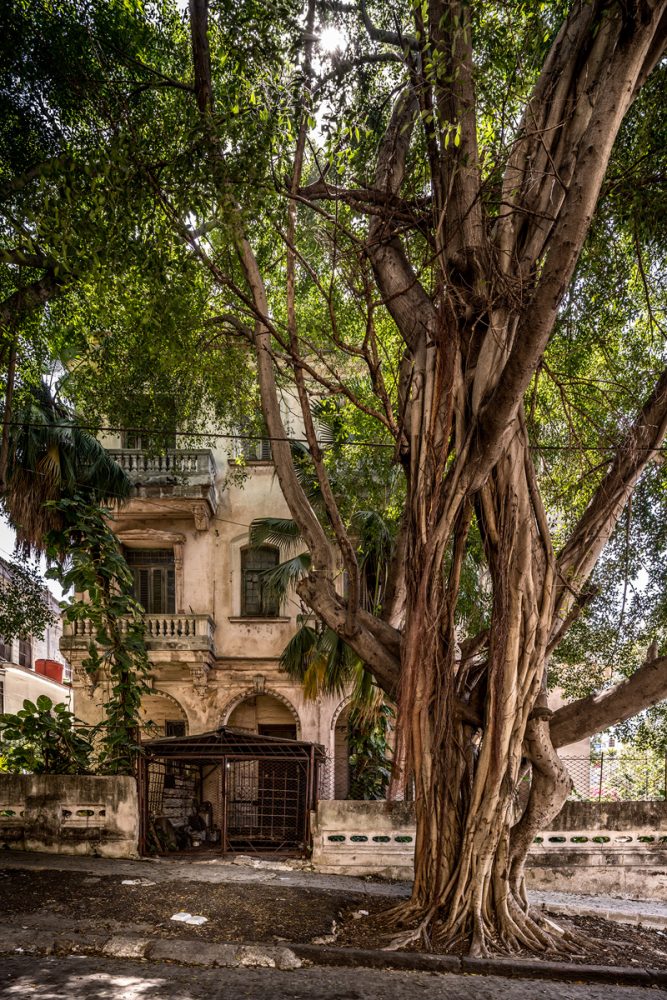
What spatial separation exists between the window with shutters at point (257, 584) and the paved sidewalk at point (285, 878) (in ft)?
26.8

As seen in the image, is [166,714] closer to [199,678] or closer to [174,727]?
[174,727]

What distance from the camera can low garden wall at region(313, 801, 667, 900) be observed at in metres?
9.10

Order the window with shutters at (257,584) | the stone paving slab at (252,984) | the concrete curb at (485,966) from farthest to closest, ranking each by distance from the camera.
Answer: the window with shutters at (257,584)
the concrete curb at (485,966)
the stone paving slab at (252,984)

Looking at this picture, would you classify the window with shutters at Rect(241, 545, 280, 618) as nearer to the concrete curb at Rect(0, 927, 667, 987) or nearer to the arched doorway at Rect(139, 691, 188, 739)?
the arched doorway at Rect(139, 691, 188, 739)

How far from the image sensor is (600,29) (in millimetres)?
6004

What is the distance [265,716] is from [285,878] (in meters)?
9.46

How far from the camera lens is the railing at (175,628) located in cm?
1605

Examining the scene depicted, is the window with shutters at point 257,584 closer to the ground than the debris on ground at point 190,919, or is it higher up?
higher up

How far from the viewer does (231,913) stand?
6.81m

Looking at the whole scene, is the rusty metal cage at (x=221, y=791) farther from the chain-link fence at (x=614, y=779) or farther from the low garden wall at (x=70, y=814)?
the chain-link fence at (x=614, y=779)

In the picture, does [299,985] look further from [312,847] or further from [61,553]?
[61,553]

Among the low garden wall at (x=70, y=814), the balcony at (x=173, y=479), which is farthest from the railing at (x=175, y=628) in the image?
the low garden wall at (x=70, y=814)

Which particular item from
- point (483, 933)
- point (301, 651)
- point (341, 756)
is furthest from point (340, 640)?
point (483, 933)

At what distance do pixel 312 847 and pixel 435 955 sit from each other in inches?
148
